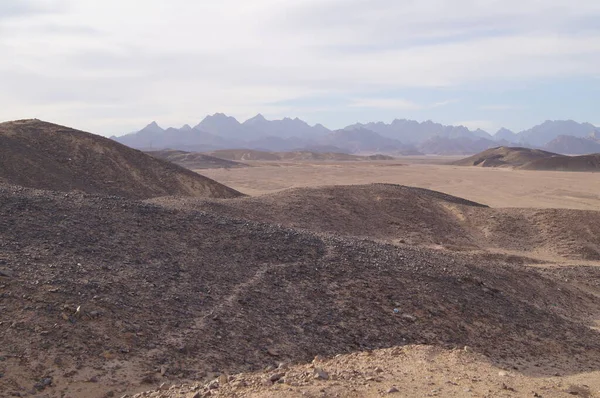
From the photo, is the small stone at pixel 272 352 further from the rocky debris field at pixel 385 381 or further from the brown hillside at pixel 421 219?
the brown hillside at pixel 421 219

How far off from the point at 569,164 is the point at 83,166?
226 ft

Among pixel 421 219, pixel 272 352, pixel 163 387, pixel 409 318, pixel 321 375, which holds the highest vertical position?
pixel 321 375

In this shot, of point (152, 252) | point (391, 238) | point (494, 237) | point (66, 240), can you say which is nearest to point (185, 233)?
point (152, 252)

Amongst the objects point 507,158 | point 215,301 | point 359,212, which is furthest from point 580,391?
point 507,158

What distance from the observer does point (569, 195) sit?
141 feet

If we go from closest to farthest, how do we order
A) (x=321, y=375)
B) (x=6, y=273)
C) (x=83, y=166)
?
(x=321, y=375) → (x=6, y=273) → (x=83, y=166)

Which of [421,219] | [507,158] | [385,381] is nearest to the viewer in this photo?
[385,381]

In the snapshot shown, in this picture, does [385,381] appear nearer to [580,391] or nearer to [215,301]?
[580,391]

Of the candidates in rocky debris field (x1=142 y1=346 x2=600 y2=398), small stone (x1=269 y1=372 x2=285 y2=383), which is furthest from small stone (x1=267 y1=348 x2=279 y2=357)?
small stone (x1=269 y1=372 x2=285 y2=383)

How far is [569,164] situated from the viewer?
75625 mm

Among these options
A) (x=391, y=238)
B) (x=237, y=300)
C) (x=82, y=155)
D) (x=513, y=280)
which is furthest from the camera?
(x=82, y=155)

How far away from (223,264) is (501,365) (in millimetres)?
4638

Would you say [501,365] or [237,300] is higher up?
Result: [237,300]

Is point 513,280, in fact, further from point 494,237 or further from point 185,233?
point 494,237
